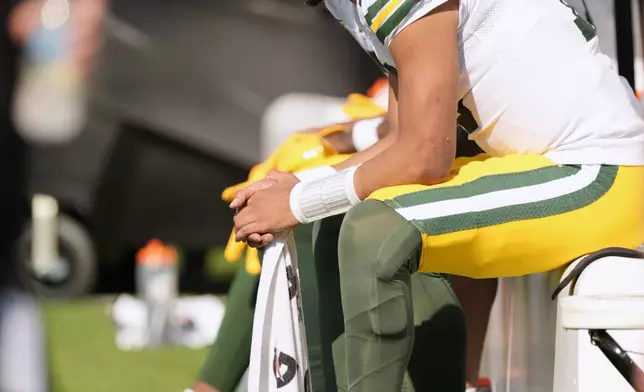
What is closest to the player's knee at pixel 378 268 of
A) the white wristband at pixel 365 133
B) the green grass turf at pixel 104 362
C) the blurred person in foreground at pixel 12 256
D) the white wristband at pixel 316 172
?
the white wristband at pixel 316 172

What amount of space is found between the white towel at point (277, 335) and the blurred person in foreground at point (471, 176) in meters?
0.06

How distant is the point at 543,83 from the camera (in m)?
1.75

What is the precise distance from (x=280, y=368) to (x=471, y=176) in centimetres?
46

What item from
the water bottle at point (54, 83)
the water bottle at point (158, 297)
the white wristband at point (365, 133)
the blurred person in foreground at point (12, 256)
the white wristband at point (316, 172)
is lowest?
the blurred person in foreground at point (12, 256)

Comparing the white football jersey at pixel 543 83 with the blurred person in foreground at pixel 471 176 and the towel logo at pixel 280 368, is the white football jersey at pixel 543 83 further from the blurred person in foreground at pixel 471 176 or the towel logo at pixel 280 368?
the towel logo at pixel 280 368

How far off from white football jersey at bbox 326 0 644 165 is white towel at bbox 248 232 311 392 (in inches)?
16.5

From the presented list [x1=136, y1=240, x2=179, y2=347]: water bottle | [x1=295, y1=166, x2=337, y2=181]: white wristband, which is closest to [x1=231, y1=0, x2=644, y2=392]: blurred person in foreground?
[x1=295, y1=166, x2=337, y2=181]: white wristband

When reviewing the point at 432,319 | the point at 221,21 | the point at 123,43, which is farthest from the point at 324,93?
the point at 432,319

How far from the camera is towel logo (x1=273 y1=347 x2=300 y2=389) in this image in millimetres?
1821

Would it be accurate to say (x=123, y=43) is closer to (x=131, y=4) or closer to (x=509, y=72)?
(x=131, y=4)

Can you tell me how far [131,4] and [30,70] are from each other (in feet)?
2.23

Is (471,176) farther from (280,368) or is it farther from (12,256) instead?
(12,256)

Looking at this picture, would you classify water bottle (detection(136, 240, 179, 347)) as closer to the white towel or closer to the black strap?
the white towel

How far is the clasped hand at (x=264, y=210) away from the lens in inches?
70.1
